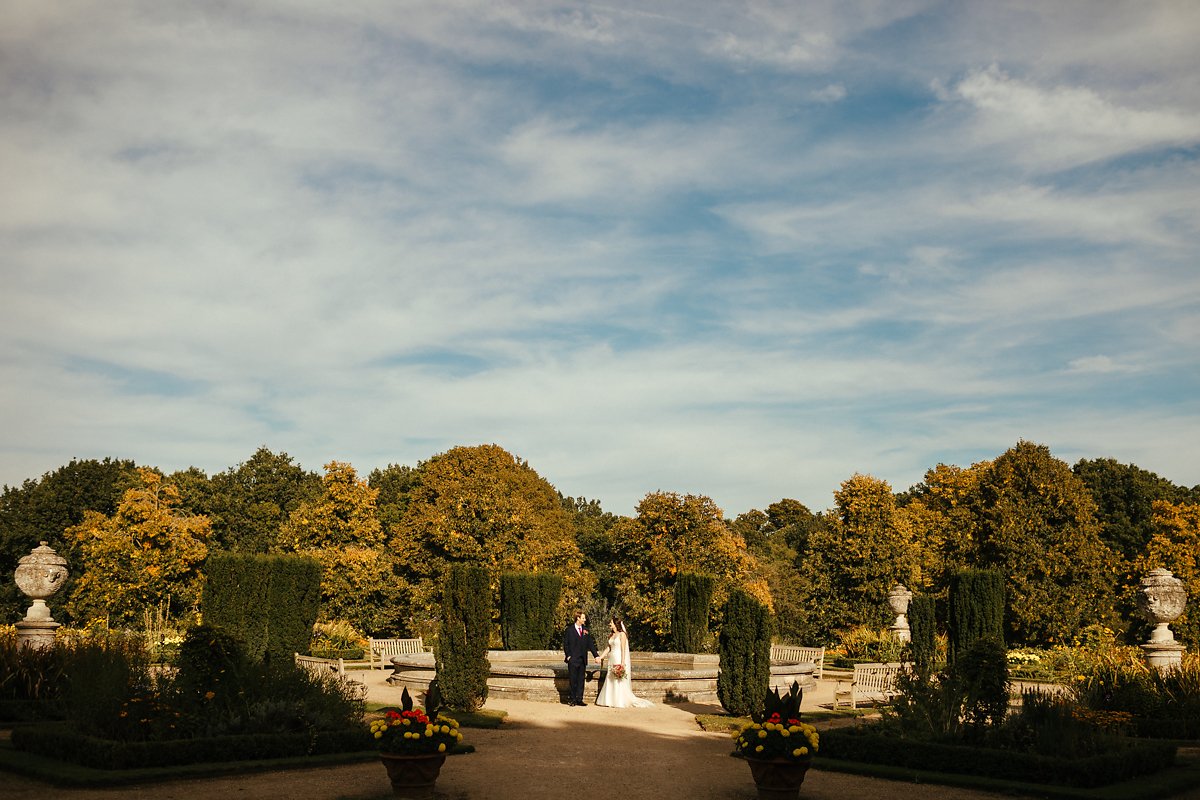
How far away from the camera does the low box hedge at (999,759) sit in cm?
1045

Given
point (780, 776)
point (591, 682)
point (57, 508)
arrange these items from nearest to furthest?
point (780, 776) → point (591, 682) → point (57, 508)

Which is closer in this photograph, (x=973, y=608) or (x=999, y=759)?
(x=999, y=759)

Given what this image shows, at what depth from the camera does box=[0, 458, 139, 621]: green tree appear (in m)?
41.6

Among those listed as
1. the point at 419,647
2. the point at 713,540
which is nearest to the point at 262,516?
the point at 419,647

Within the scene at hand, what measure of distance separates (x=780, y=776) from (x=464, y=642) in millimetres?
8361

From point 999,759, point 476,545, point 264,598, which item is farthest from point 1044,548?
point 264,598

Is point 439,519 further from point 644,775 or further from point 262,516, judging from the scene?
point 644,775

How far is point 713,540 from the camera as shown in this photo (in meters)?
30.4

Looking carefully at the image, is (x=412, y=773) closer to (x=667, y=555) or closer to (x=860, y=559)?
(x=667, y=555)

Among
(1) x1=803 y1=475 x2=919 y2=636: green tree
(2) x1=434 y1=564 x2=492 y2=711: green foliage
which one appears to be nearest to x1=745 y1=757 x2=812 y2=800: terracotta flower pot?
(2) x1=434 y1=564 x2=492 y2=711: green foliage

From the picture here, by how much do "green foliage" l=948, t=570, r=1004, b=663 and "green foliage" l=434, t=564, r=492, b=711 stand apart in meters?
9.77

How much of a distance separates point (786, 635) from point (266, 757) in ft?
114

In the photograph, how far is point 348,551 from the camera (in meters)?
33.1

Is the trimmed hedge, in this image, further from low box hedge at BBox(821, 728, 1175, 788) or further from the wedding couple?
low box hedge at BBox(821, 728, 1175, 788)
